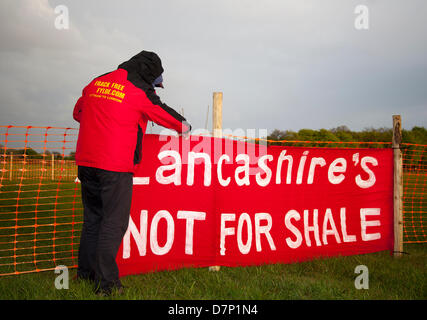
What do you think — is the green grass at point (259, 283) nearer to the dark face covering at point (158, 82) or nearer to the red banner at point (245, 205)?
the red banner at point (245, 205)

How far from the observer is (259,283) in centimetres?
377

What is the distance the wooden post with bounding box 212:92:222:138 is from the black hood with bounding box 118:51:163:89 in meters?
1.15

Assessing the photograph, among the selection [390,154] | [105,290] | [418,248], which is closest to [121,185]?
[105,290]

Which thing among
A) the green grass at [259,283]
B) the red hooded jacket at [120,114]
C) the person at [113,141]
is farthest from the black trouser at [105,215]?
the green grass at [259,283]

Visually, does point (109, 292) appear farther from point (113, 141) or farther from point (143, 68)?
point (143, 68)

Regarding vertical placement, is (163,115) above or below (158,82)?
below

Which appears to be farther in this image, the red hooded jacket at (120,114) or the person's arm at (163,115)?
the person's arm at (163,115)

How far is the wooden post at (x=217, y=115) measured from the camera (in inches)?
177

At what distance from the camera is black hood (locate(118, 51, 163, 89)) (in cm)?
344

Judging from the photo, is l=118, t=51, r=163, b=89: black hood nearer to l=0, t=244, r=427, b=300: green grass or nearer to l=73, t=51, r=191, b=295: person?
l=73, t=51, r=191, b=295: person

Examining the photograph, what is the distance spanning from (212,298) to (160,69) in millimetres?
2467

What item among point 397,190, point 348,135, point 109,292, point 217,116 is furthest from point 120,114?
point 348,135

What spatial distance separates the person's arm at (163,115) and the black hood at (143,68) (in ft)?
0.46

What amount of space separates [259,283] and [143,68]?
8.90ft
